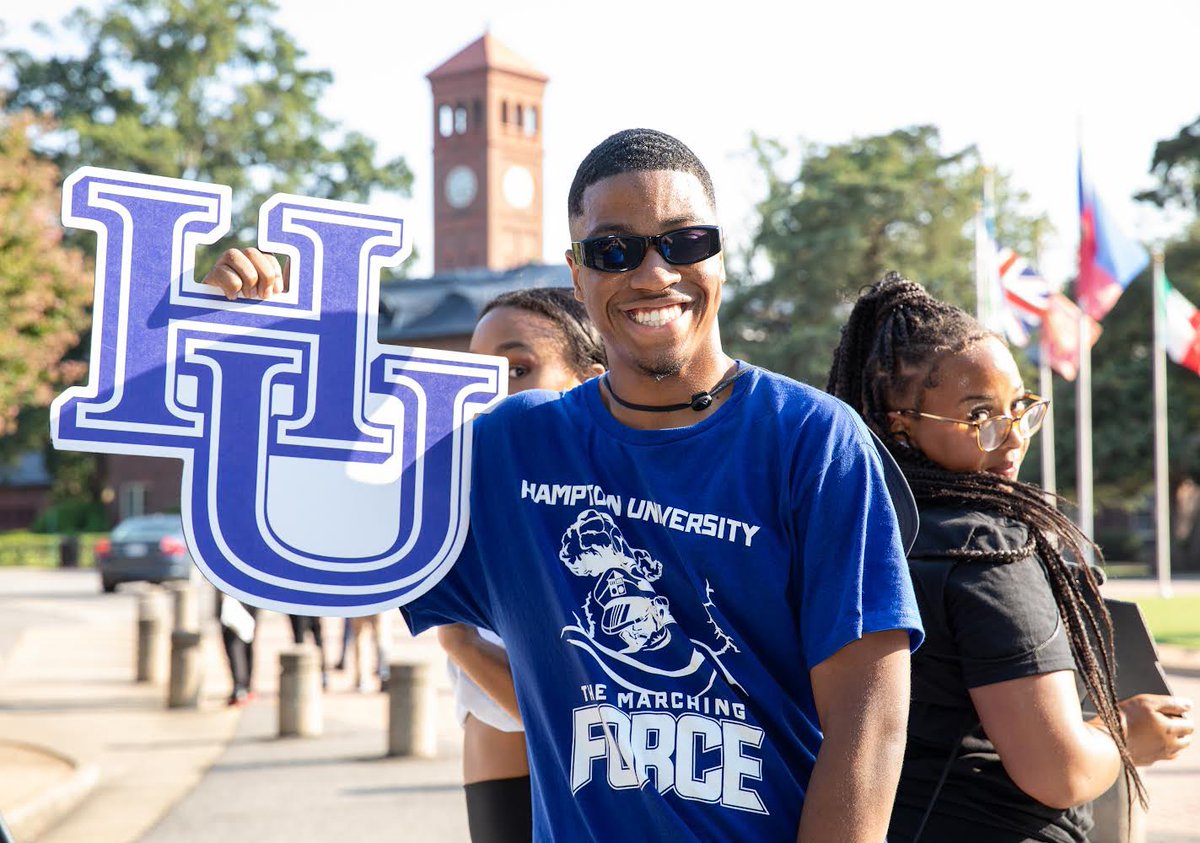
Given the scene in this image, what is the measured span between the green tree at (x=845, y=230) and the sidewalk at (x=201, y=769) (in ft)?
95.3

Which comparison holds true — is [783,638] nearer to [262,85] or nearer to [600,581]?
[600,581]

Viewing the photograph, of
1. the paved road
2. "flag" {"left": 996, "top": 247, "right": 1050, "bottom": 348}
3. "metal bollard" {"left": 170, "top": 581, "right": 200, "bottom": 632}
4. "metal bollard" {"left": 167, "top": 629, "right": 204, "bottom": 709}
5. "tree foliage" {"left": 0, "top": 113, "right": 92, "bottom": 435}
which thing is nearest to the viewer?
the paved road

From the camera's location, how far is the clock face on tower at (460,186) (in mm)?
82312

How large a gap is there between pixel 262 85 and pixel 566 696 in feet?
163

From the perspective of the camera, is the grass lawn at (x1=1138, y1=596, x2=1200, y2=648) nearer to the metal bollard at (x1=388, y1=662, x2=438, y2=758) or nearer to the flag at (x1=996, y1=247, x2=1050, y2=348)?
the flag at (x1=996, y1=247, x2=1050, y2=348)

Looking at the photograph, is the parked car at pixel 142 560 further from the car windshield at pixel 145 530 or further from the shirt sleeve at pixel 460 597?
the shirt sleeve at pixel 460 597

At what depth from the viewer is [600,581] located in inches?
79.4

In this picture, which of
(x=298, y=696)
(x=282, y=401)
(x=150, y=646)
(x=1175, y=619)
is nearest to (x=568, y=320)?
Result: (x=282, y=401)

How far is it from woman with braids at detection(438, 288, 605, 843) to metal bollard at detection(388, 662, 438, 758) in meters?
6.00

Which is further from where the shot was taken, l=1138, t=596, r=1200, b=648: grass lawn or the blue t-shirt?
l=1138, t=596, r=1200, b=648: grass lawn

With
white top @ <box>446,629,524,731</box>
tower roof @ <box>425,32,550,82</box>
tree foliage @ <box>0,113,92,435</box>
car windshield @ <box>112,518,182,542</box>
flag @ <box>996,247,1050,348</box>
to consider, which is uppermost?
tower roof @ <box>425,32,550,82</box>

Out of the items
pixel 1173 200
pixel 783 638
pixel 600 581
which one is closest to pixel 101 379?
pixel 600 581

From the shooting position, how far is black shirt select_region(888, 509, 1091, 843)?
2.31 metres

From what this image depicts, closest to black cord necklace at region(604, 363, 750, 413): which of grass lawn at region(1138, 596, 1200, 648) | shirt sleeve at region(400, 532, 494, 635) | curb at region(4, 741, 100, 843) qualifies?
shirt sleeve at region(400, 532, 494, 635)
